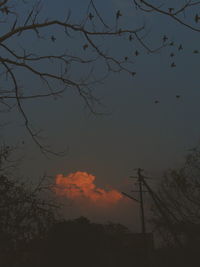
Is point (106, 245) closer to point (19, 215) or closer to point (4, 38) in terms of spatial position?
point (19, 215)

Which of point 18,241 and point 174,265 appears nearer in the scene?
point 18,241

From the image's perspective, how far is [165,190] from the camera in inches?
1065

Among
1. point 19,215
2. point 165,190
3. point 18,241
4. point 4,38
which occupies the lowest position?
point 18,241

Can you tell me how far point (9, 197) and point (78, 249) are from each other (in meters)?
18.2

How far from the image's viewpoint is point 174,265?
3075 cm

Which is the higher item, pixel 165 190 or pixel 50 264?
pixel 165 190

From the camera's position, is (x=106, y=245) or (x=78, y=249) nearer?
(x=78, y=249)

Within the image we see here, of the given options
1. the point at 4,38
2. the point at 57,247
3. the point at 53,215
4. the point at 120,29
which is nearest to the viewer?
the point at 4,38

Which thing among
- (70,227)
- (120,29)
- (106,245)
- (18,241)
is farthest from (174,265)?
(120,29)

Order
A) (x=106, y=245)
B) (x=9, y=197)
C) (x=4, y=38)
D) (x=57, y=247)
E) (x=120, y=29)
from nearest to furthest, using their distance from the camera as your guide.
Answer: (x=4, y=38), (x=120, y=29), (x=9, y=197), (x=57, y=247), (x=106, y=245)

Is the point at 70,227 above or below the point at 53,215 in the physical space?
above

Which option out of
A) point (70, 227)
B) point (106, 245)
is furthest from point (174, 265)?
point (70, 227)

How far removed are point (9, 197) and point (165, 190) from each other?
1639cm

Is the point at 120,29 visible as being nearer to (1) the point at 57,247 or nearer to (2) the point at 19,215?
(2) the point at 19,215
